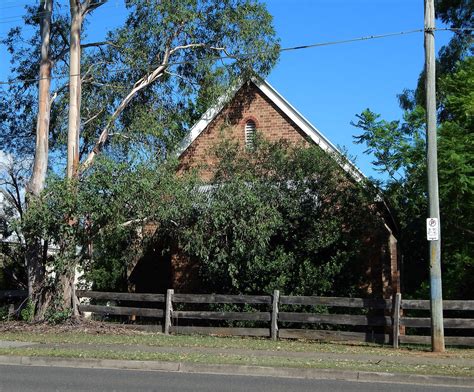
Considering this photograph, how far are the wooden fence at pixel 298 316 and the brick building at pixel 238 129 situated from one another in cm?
171

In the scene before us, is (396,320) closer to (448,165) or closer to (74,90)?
(448,165)

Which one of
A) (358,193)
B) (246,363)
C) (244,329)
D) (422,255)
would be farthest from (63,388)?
(422,255)

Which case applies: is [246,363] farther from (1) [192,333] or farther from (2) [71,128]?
(2) [71,128]

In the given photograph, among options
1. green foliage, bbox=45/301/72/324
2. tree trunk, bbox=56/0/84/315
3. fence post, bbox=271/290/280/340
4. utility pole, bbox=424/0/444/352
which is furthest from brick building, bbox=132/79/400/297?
utility pole, bbox=424/0/444/352

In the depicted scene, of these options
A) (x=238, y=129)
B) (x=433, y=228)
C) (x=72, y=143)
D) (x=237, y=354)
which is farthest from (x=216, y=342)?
(x=238, y=129)

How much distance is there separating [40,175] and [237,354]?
909 cm

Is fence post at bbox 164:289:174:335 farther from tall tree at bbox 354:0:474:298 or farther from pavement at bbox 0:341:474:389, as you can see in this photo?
tall tree at bbox 354:0:474:298

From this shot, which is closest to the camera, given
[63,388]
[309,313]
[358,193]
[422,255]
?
[63,388]

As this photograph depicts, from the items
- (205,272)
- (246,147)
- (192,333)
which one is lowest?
(192,333)

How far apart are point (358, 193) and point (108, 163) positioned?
21.9ft

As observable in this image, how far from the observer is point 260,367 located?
1002cm

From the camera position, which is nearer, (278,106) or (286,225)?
(286,225)

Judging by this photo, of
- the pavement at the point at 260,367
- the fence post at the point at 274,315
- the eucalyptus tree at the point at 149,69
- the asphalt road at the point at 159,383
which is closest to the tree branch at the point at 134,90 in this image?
the eucalyptus tree at the point at 149,69

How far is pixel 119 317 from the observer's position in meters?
19.5
